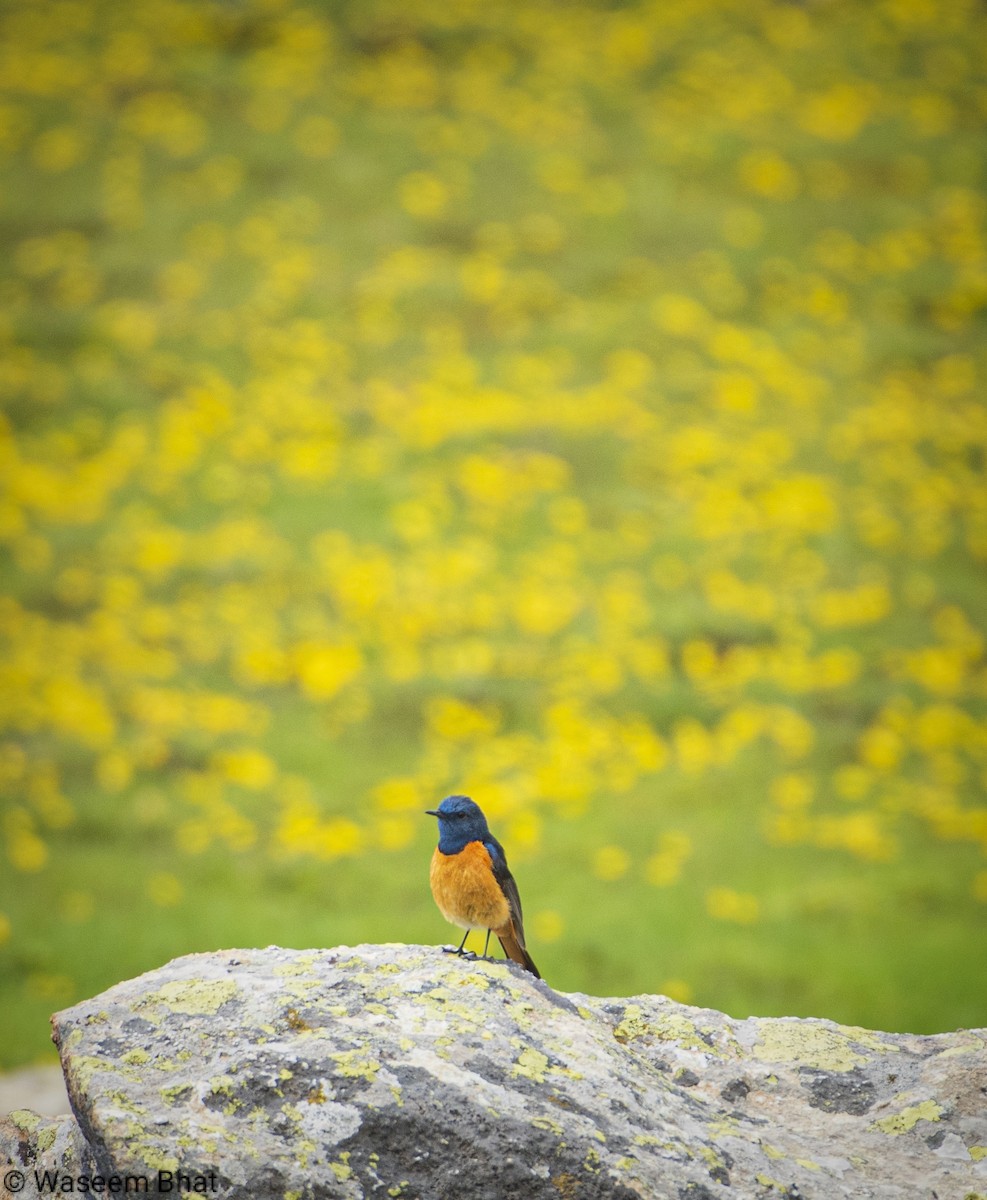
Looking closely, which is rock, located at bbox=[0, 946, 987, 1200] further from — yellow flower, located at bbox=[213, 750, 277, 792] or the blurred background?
yellow flower, located at bbox=[213, 750, 277, 792]

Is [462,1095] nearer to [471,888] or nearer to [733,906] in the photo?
[471,888]

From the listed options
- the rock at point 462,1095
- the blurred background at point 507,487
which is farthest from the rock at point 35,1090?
the rock at point 462,1095

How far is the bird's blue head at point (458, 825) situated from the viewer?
5.65m

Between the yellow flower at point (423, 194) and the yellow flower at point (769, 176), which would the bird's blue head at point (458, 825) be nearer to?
the yellow flower at point (423, 194)

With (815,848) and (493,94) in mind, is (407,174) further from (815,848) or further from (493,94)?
(815,848)

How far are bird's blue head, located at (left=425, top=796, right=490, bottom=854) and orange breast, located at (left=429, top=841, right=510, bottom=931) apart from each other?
4cm

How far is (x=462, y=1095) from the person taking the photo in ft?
13.2

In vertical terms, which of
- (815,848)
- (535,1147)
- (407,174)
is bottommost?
(535,1147)

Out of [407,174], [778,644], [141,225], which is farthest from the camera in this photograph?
[407,174]

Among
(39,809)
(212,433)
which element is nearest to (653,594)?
(212,433)

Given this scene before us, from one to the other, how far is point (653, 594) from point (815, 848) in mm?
5815

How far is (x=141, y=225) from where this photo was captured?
1059 inches

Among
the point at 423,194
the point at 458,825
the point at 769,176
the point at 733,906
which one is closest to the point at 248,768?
the point at 733,906

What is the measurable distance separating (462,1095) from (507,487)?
1840cm
